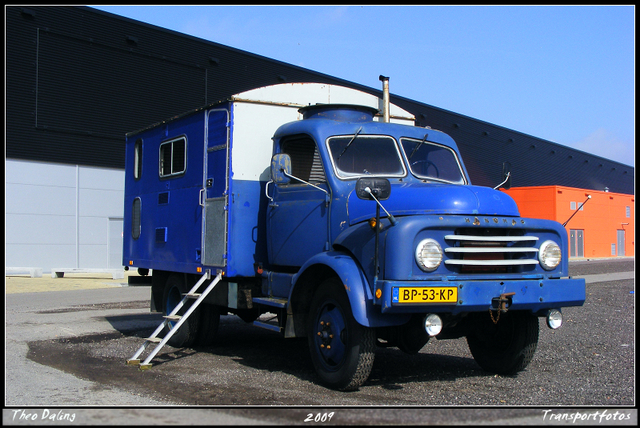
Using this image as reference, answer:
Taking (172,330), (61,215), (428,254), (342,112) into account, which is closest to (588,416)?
(428,254)

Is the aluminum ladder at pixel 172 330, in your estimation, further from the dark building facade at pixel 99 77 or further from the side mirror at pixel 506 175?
the dark building facade at pixel 99 77

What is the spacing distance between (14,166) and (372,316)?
24.6m

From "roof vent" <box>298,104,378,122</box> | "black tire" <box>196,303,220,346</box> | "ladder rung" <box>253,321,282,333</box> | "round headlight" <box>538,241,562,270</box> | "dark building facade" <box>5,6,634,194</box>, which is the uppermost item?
"dark building facade" <box>5,6,634,194</box>

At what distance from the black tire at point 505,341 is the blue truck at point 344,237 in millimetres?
15

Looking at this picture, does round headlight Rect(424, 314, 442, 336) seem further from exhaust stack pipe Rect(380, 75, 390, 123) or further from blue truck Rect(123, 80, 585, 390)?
exhaust stack pipe Rect(380, 75, 390, 123)

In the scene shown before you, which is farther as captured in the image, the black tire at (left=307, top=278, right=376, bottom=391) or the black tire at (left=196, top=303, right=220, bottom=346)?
the black tire at (left=196, top=303, right=220, bottom=346)

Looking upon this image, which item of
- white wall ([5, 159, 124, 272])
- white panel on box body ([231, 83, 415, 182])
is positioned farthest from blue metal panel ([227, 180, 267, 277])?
white wall ([5, 159, 124, 272])

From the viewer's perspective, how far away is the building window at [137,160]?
10750 mm

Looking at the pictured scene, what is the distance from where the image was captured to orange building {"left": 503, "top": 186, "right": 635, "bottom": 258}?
45531 mm

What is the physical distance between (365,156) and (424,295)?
207 centimetres

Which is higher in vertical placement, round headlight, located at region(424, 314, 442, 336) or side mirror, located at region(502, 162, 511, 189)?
side mirror, located at region(502, 162, 511, 189)

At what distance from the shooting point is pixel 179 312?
31.7 ft

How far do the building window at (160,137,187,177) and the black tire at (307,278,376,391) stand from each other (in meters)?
3.57

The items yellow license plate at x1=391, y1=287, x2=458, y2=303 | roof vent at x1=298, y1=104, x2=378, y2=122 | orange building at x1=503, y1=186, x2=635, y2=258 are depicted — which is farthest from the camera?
orange building at x1=503, y1=186, x2=635, y2=258
